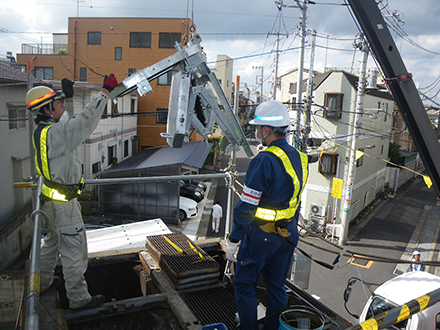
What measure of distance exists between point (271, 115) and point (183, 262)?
2.10 metres

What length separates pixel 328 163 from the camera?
18.9 m

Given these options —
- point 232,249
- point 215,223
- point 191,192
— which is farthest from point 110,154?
point 232,249

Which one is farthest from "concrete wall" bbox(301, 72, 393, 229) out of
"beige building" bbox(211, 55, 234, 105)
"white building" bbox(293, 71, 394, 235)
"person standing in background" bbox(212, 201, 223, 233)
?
"beige building" bbox(211, 55, 234, 105)

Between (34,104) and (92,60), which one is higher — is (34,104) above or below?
below

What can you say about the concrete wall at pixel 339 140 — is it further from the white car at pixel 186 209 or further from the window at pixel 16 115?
the window at pixel 16 115

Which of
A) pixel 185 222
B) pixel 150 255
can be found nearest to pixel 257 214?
pixel 150 255

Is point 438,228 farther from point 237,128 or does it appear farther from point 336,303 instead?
point 237,128

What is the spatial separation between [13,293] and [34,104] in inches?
105

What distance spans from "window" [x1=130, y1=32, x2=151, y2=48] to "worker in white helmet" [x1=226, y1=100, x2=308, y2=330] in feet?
86.6

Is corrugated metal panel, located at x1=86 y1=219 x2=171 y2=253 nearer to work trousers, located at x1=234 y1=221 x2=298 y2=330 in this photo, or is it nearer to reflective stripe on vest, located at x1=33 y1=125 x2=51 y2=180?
reflective stripe on vest, located at x1=33 y1=125 x2=51 y2=180

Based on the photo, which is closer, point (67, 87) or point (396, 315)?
point (396, 315)

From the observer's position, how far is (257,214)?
9.35 ft

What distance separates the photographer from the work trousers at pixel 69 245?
3.27 metres

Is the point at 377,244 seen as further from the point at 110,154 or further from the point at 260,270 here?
the point at 260,270
